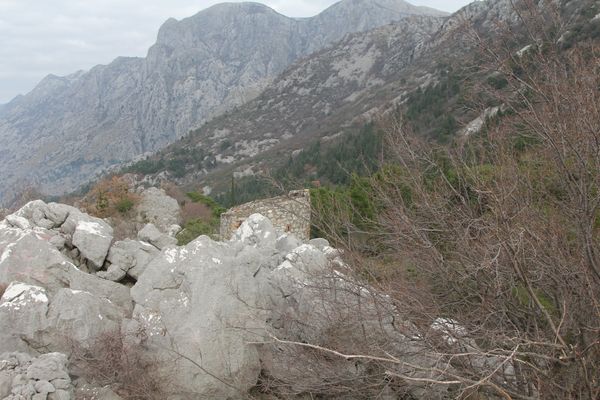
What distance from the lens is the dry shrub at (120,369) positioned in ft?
17.2

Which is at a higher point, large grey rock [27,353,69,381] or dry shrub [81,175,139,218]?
dry shrub [81,175,139,218]

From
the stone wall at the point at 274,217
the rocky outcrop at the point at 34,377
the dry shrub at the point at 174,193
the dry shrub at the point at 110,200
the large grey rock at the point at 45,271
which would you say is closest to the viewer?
the rocky outcrop at the point at 34,377

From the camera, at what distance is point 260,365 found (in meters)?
5.78

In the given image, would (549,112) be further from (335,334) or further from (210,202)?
(210,202)

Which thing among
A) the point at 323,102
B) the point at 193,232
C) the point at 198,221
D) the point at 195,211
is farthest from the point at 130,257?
the point at 323,102

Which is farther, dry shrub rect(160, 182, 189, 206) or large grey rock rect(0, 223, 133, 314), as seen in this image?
dry shrub rect(160, 182, 189, 206)

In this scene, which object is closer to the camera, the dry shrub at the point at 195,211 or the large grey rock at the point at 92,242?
the large grey rock at the point at 92,242

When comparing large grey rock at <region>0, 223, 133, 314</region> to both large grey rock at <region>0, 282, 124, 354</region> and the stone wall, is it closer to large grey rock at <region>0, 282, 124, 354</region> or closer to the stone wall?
large grey rock at <region>0, 282, 124, 354</region>

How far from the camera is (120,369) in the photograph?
17.5 ft

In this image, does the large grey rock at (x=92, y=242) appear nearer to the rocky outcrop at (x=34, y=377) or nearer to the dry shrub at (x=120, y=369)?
the dry shrub at (x=120, y=369)

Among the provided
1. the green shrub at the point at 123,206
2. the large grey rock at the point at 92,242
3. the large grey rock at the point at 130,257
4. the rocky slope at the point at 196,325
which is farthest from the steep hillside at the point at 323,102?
the rocky slope at the point at 196,325

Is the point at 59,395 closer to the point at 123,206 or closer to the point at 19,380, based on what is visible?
the point at 19,380

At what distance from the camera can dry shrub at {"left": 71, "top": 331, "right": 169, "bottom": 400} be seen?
524 cm

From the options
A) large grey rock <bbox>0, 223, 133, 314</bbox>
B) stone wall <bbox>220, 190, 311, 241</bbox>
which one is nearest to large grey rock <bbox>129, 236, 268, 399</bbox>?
large grey rock <bbox>0, 223, 133, 314</bbox>
